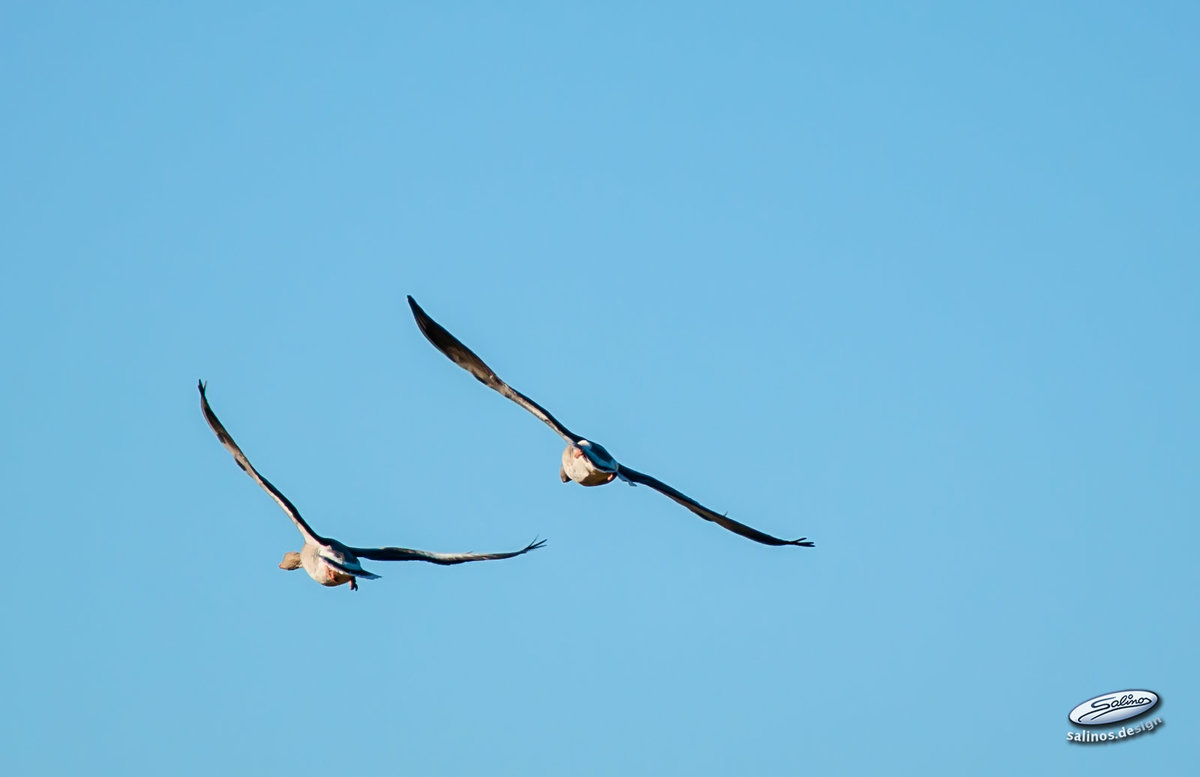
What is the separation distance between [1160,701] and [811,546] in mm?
8884

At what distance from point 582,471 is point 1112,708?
14.0 meters

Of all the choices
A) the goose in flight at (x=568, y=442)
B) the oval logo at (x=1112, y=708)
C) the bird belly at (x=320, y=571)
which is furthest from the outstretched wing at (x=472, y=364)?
the oval logo at (x=1112, y=708)

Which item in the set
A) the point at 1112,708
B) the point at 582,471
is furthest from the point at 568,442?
the point at 1112,708

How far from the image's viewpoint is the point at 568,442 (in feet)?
123

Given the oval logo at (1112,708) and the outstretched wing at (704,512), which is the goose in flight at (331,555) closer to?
the outstretched wing at (704,512)

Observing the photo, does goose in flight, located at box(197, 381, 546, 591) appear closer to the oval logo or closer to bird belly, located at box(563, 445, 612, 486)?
bird belly, located at box(563, 445, 612, 486)

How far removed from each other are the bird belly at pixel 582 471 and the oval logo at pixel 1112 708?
12669 mm

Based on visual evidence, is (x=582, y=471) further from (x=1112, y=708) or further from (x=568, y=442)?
(x=1112, y=708)

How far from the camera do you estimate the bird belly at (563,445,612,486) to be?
36.7m

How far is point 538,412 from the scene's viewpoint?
3684 centimetres

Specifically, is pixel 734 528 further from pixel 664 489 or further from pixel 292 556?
pixel 292 556

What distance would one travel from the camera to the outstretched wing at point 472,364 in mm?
36969

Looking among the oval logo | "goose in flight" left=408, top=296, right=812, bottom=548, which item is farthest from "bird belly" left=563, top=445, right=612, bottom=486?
the oval logo

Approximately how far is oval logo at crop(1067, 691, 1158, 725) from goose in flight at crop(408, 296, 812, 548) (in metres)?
7.90
